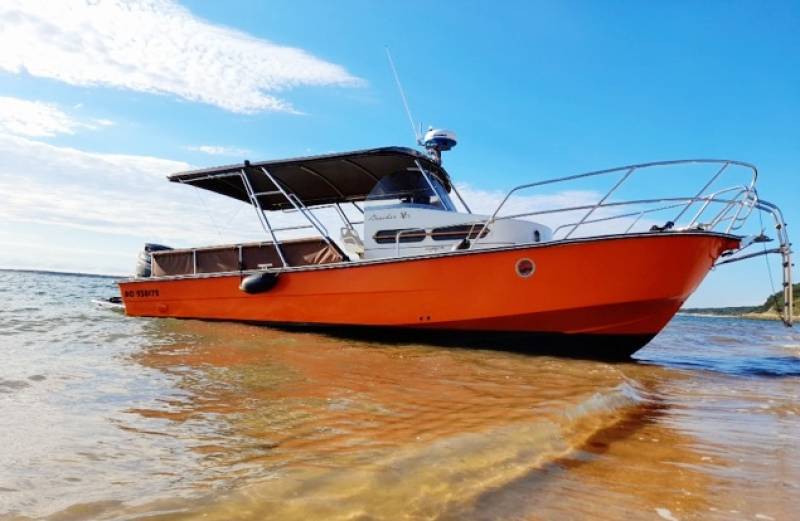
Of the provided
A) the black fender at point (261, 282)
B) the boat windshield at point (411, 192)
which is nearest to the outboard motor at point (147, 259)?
the black fender at point (261, 282)

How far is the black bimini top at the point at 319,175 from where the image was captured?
362 inches

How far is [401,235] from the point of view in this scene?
8.97 metres

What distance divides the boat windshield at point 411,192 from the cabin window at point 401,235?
576mm

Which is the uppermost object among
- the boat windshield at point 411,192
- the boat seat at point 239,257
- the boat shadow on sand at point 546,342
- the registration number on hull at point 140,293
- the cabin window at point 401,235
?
the boat windshield at point 411,192

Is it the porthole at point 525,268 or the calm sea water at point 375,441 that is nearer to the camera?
the calm sea water at point 375,441

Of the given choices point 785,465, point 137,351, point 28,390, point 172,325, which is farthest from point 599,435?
point 172,325

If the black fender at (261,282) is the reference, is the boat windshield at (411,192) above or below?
above

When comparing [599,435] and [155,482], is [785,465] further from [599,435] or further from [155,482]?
[155,482]

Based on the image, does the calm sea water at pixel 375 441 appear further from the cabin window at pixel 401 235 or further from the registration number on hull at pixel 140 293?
the registration number on hull at pixel 140 293

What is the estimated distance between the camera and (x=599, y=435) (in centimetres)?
334

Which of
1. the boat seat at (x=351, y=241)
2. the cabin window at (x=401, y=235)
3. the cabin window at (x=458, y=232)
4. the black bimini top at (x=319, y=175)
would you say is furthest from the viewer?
the boat seat at (x=351, y=241)

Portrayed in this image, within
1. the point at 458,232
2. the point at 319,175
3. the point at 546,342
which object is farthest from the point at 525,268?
the point at 319,175

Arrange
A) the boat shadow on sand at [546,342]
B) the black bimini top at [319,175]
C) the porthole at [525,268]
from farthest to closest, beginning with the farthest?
the black bimini top at [319,175] < the boat shadow on sand at [546,342] < the porthole at [525,268]

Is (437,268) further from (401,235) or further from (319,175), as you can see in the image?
(319,175)
